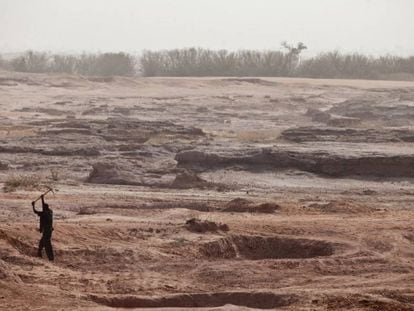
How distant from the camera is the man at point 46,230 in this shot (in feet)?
44.9

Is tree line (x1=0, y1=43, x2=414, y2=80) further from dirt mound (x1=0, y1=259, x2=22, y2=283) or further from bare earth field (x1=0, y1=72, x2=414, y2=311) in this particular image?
dirt mound (x1=0, y1=259, x2=22, y2=283)

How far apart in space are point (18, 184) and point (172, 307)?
11.0 m

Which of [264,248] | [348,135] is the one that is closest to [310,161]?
[348,135]

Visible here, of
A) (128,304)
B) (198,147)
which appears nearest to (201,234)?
(128,304)

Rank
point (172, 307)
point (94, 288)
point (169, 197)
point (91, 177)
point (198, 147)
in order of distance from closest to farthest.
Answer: point (172, 307), point (94, 288), point (169, 197), point (91, 177), point (198, 147)

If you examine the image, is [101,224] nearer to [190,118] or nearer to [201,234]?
[201,234]

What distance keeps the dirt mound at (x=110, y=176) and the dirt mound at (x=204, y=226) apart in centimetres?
750

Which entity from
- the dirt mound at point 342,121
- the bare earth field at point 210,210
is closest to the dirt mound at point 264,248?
the bare earth field at point 210,210

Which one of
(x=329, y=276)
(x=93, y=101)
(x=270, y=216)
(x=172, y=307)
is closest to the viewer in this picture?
(x=172, y=307)

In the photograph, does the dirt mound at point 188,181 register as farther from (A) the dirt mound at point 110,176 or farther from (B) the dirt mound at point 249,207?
(B) the dirt mound at point 249,207

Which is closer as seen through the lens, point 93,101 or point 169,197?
point 169,197

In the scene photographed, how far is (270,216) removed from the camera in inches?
720

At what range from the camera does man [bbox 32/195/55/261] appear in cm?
1367

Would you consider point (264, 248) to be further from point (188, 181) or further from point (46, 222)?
point (188, 181)
